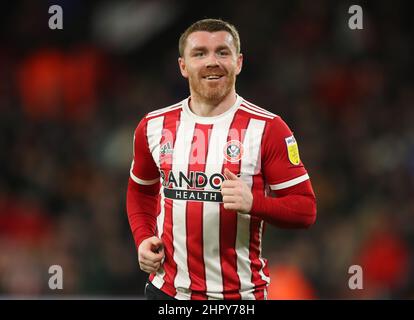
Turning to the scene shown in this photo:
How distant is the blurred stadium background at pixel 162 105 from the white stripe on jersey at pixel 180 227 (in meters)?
2.38

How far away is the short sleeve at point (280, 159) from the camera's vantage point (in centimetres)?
267

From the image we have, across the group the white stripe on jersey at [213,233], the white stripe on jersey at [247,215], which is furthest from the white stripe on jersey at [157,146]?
the white stripe on jersey at [247,215]

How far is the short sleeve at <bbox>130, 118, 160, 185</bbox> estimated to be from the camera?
115 inches

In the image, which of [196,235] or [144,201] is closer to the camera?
[196,235]

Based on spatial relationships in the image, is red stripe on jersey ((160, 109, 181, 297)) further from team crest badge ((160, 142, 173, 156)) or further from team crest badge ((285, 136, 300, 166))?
team crest badge ((285, 136, 300, 166))

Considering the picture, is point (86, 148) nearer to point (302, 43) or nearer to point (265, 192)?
point (302, 43)

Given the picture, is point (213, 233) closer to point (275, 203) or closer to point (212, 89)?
point (275, 203)

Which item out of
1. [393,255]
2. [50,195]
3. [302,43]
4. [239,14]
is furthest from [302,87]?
[50,195]

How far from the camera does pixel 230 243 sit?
2.73 metres

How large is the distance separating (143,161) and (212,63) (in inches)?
20.8

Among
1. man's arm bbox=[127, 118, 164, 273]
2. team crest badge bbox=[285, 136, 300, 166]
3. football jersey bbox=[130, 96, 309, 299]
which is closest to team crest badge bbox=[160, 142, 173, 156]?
football jersey bbox=[130, 96, 309, 299]

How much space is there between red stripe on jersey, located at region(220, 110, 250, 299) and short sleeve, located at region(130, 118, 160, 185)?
0.38 metres

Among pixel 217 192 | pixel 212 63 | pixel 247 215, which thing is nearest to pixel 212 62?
pixel 212 63

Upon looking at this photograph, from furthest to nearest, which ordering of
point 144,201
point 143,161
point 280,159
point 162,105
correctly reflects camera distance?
point 162,105, point 144,201, point 143,161, point 280,159
